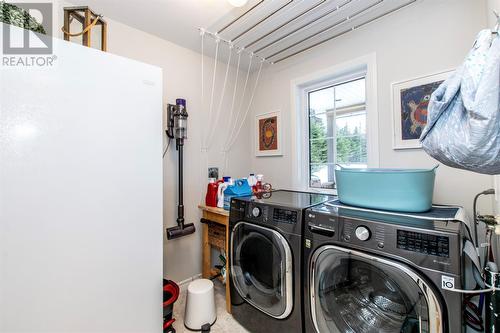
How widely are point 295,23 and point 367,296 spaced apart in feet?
6.25

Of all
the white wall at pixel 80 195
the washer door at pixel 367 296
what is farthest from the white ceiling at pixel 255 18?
the washer door at pixel 367 296

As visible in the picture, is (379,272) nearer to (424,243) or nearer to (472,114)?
(424,243)

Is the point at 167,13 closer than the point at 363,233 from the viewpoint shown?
No

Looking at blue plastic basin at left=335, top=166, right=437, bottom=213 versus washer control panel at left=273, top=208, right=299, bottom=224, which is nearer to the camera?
blue plastic basin at left=335, top=166, right=437, bottom=213

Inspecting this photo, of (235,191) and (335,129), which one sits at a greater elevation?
(335,129)

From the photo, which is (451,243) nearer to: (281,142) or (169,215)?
(281,142)

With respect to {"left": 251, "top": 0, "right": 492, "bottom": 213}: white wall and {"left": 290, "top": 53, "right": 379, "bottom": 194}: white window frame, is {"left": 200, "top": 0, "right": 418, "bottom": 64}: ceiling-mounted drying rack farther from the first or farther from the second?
{"left": 290, "top": 53, "right": 379, "bottom": 194}: white window frame

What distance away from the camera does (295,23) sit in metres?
1.69

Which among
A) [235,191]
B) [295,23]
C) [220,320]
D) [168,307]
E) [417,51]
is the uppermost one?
[295,23]

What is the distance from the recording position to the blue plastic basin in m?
1.11

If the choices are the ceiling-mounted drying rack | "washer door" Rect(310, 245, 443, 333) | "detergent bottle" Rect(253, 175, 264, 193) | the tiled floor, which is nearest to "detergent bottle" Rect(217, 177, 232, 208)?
"detergent bottle" Rect(253, 175, 264, 193)

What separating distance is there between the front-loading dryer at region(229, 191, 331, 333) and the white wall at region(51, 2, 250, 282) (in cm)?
67

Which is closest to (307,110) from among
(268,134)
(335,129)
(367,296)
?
(335,129)

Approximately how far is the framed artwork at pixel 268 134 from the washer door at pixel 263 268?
1.14 meters
